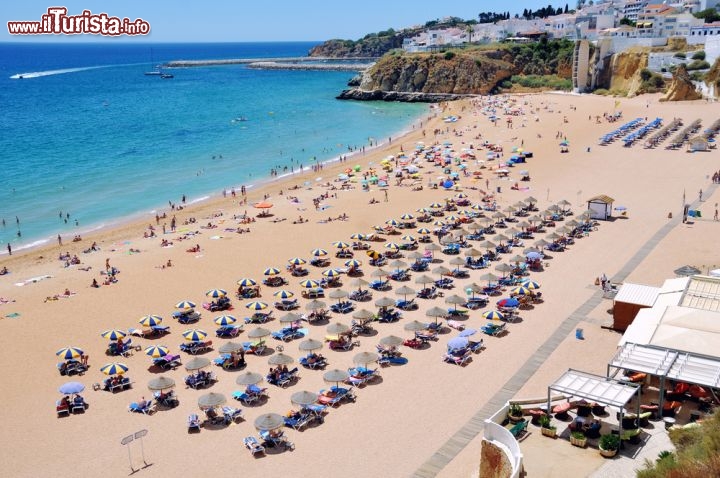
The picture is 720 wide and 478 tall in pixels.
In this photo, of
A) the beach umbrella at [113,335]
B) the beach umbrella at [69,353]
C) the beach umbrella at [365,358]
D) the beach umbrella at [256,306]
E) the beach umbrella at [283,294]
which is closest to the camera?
the beach umbrella at [365,358]

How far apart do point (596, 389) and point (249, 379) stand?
8499 millimetres

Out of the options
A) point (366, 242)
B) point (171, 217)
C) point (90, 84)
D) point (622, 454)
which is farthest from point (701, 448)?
point (90, 84)

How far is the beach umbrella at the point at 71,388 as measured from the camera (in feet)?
52.7

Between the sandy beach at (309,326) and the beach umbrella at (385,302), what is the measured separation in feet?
2.48

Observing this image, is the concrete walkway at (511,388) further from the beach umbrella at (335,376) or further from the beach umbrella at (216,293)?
the beach umbrella at (216,293)

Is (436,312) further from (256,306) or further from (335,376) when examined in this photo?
(256,306)

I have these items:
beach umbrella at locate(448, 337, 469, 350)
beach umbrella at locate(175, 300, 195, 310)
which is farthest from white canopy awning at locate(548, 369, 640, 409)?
beach umbrella at locate(175, 300, 195, 310)

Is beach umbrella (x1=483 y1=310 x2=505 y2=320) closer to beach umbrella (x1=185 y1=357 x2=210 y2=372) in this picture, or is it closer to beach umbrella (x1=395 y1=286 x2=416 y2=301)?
beach umbrella (x1=395 y1=286 x2=416 y2=301)

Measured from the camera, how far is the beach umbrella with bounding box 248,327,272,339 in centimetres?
1903

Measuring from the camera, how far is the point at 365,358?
17.3 metres

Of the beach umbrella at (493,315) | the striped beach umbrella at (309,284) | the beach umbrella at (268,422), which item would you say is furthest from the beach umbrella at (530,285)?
the beach umbrella at (268,422)

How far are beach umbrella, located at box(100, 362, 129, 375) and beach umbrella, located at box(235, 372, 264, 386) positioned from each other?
334 cm

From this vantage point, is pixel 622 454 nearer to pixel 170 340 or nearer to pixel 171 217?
pixel 170 340

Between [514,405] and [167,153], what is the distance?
147 feet
